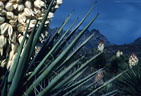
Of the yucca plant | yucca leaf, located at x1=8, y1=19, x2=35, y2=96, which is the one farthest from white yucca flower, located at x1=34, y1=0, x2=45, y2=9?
yucca leaf, located at x1=8, y1=19, x2=35, y2=96

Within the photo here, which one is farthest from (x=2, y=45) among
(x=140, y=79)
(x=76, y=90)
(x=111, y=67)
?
(x=111, y=67)

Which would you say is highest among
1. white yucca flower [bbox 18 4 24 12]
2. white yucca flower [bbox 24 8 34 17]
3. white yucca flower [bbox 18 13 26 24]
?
white yucca flower [bbox 18 4 24 12]

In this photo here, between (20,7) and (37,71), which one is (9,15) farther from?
(37,71)

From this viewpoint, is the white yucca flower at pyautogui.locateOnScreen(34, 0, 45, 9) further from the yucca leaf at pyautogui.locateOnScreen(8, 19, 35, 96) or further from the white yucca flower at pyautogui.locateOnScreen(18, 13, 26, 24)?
the yucca leaf at pyautogui.locateOnScreen(8, 19, 35, 96)

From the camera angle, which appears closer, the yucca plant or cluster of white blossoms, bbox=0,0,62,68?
the yucca plant

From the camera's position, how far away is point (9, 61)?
1.16 metres

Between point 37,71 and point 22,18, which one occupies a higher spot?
point 22,18

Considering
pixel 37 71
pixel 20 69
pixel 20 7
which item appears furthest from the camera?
pixel 20 7

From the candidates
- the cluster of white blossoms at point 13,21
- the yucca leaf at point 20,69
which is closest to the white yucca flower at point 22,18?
the cluster of white blossoms at point 13,21

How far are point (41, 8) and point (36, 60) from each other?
26 cm

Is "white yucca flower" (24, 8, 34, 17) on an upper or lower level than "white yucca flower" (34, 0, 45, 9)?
lower

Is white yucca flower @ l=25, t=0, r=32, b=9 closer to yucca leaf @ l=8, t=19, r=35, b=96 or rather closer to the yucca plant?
the yucca plant

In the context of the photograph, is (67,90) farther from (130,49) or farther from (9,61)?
(130,49)

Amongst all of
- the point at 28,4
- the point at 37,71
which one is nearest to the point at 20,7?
the point at 28,4
